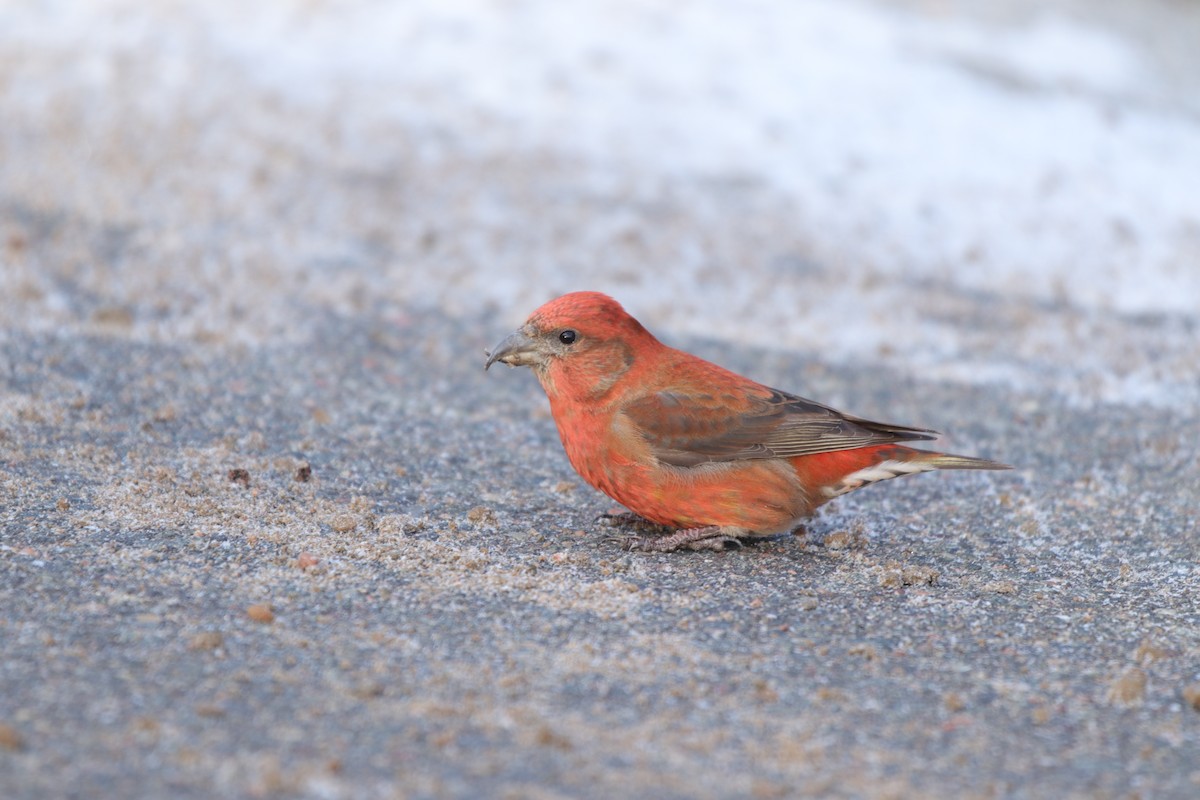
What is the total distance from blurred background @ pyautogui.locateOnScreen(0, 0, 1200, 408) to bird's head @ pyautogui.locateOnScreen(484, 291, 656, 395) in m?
2.27

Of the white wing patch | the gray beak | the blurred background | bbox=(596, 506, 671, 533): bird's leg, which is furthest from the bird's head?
the blurred background

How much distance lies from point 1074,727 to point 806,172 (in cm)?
581

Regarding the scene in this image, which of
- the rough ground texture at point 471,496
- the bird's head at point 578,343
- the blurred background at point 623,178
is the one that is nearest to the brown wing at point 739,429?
the bird's head at point 578,343

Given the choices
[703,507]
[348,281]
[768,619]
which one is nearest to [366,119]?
[348,281]

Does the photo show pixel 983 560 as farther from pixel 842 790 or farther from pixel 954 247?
pixel 954 247

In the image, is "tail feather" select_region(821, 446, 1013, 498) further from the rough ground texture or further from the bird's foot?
the bird's foot

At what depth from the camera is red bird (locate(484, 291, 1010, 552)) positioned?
434 cm

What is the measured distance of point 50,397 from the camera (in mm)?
5176

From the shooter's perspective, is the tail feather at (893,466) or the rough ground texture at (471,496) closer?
the rough ground texture at (471,496)

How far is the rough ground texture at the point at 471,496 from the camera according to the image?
117 inches

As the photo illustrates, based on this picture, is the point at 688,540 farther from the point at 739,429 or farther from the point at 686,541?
the point at 739,429

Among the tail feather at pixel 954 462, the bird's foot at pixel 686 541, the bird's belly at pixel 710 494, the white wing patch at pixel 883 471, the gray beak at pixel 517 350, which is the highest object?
the gray beak at pixel 517 350

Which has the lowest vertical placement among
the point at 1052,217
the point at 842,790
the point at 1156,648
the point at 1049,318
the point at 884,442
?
the point at 842,790

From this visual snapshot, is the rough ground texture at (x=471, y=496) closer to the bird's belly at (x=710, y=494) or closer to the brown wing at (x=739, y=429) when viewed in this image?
the bird's belly at (x=710, y=494)
